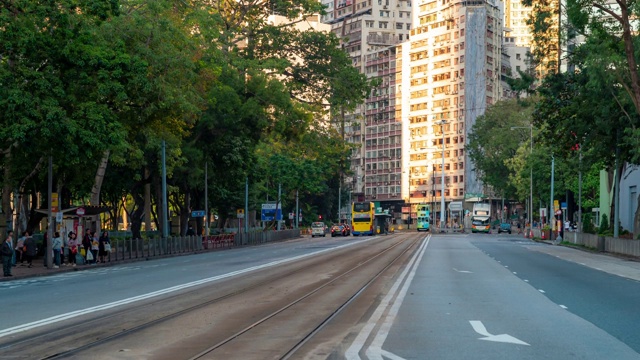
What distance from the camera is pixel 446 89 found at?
576ft

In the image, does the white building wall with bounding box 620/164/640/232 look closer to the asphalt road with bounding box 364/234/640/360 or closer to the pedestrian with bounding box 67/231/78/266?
the pedestrian with bounding box 67/231/78/266

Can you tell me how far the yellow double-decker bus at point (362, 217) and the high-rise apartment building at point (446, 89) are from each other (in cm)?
4851

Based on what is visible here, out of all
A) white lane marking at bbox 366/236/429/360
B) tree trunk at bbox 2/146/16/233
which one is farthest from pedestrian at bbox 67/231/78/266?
white lane marking at bbox 366/236/429/360

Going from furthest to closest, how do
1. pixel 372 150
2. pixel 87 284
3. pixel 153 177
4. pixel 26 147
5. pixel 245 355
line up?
pixel 372 150
pixel 153 177
pixel 26 147
pixel 87 284
pixel 245 355

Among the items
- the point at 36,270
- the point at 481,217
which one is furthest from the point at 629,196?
the point at 481,217

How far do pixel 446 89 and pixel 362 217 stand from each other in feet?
213

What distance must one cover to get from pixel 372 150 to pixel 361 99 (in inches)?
5616

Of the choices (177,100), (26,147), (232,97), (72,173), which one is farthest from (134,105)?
(232,97)

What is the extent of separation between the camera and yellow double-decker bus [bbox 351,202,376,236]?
380 ft

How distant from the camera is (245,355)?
13.1 m

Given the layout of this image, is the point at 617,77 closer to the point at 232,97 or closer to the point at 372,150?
the point at 232,97

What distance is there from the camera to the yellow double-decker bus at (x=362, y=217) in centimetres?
11594

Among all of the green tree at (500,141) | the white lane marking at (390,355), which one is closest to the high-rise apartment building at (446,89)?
the green tree at (500,141)

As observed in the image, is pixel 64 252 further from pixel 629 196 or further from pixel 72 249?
pixel 629 196
